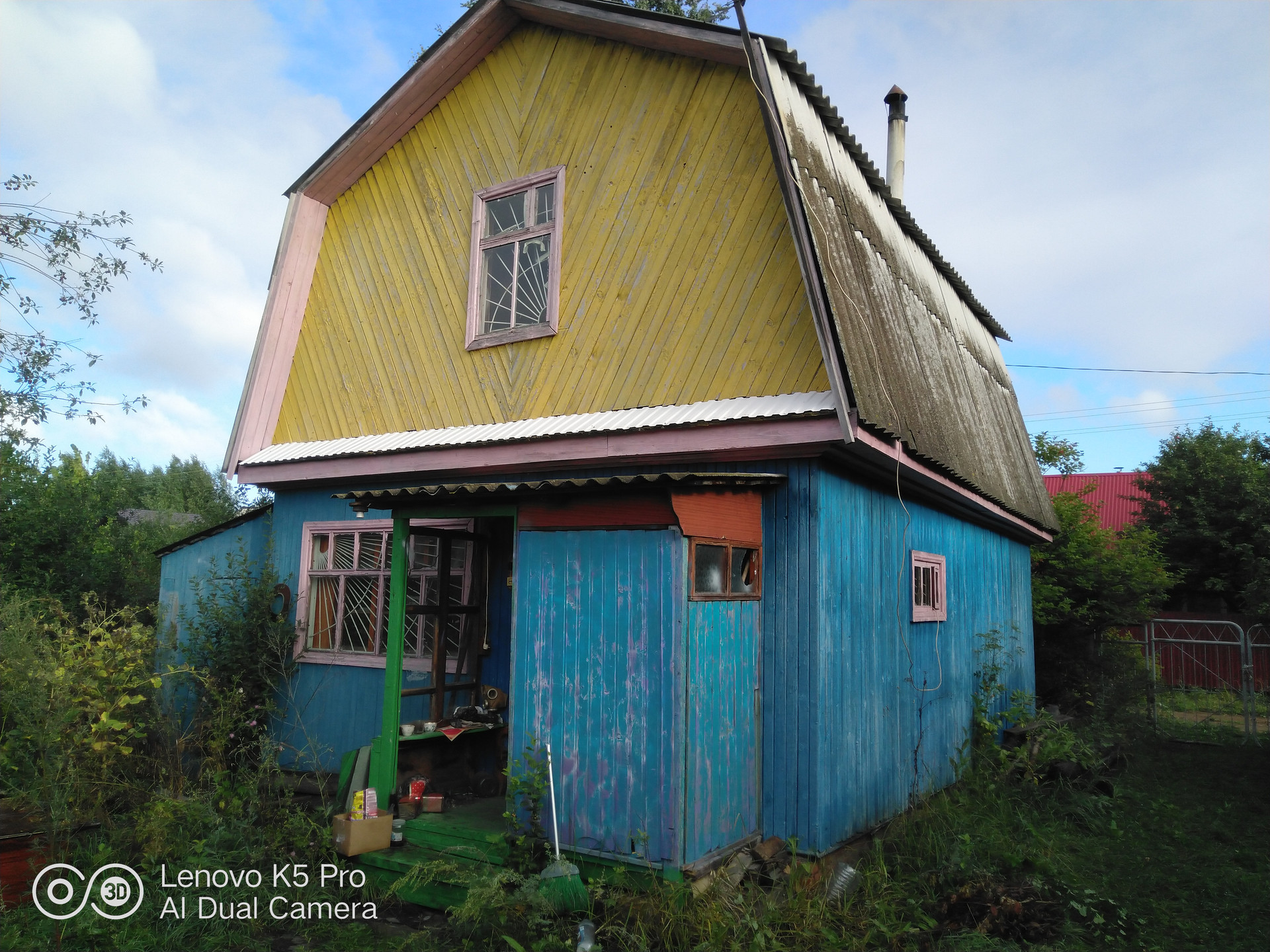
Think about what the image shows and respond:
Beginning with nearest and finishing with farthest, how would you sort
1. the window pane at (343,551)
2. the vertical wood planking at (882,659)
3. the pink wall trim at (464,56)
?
the vertical wood planking at (882,659)
the pink wall trim at (464,56)
the window pane at (343,551)

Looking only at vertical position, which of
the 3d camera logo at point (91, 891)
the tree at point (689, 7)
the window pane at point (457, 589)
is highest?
the tree at point (689, 7)

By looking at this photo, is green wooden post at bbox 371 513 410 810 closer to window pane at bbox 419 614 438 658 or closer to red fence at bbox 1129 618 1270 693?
window pane at bbox 419 614 438 658

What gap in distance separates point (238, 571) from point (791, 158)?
6756 millimetres

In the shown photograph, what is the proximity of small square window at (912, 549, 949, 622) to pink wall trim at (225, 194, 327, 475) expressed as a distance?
21.9ft

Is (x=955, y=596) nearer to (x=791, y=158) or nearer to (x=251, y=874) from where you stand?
(x=791, y=158)

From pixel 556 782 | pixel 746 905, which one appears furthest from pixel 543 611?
pixel 746 905

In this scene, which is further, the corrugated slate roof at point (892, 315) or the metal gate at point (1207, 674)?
the metal gate at point (1207, 674)

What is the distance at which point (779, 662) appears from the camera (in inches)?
228

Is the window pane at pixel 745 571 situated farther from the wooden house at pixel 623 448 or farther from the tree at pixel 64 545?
the tree at pixel 64 545

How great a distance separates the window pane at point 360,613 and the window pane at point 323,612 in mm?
170

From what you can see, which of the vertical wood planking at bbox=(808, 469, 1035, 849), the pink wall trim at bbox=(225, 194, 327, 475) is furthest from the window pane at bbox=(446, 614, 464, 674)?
the vertical wood planking at bbox=(808, 469, 1035, 849)

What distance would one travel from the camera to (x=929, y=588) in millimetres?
8102

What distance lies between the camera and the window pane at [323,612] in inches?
334

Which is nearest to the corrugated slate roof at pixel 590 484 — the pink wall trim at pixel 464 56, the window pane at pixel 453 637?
the window pane at pixel 453 637
